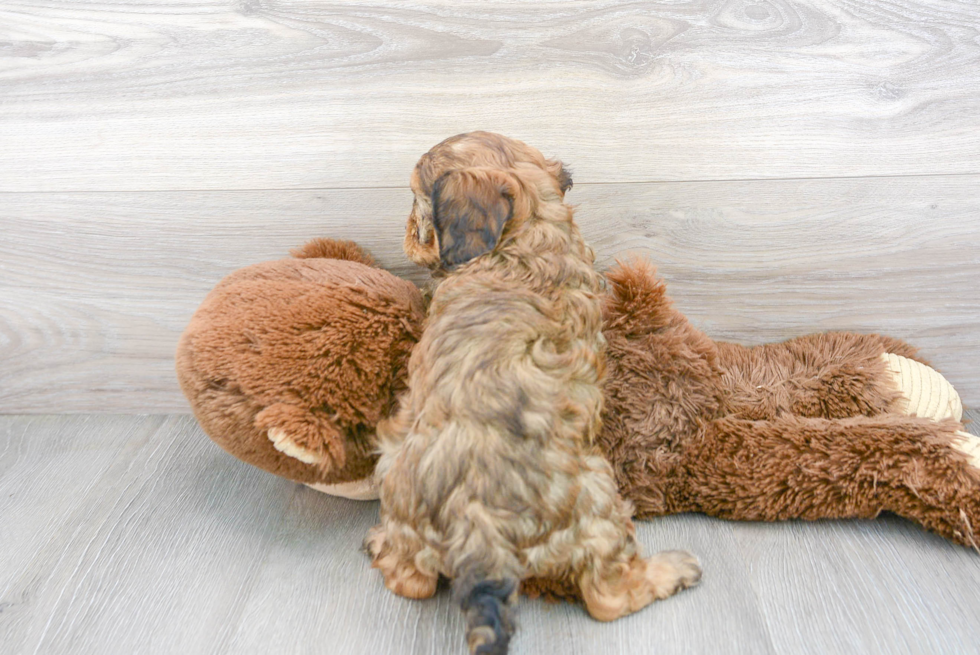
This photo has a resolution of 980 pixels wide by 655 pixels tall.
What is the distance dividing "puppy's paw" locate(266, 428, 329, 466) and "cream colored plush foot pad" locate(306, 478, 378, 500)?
0.69ft

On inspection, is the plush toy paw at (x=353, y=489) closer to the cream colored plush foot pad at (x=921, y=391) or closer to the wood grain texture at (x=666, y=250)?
the wood grain texture at (x=666, y=250)

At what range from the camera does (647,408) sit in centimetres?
137

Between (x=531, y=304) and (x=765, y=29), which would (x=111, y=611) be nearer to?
(x=531, y=304)

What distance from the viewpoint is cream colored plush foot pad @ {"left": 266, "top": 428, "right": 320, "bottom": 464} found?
118 centimetres

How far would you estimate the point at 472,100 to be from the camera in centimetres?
147

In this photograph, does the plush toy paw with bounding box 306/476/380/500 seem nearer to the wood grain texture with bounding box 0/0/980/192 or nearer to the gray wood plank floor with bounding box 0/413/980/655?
the gray wood plank floor with bounding box 0/413/980/655

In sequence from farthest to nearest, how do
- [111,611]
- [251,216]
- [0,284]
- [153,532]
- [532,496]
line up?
[0,284], [251,216], [153,532], [111,611], [532,496]

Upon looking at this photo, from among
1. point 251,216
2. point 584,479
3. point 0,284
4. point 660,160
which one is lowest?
point 0,284

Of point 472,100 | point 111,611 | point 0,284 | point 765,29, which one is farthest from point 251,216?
point 765,29

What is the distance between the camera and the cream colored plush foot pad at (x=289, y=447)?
1.18 meters

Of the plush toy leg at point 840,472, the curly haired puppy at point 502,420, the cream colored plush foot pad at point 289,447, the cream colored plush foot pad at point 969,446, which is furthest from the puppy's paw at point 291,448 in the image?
the cream colored plush foot pad at point 969,446

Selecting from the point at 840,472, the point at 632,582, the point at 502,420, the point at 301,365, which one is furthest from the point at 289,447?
the point at 840,472

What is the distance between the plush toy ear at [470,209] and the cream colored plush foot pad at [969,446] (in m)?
0.95

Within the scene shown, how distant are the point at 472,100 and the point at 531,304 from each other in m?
0.57
